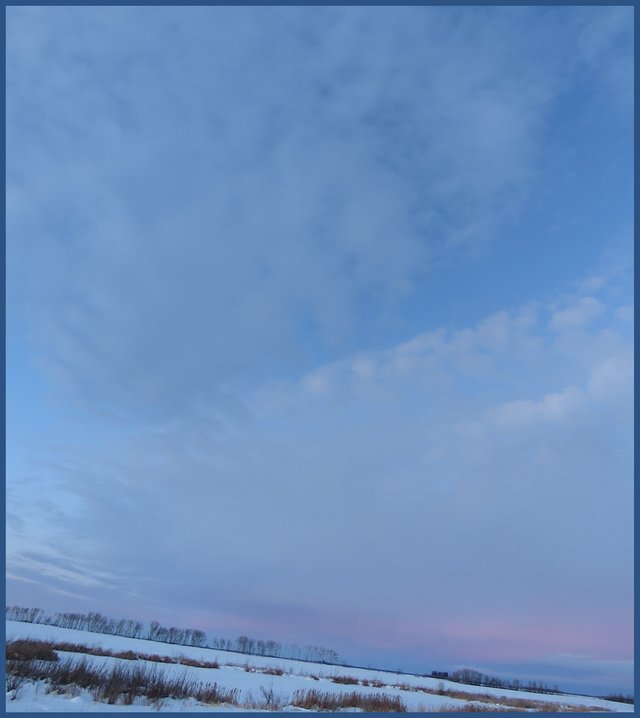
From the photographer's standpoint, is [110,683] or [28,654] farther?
[28,654]

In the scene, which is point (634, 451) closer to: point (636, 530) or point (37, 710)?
point (636, 530)

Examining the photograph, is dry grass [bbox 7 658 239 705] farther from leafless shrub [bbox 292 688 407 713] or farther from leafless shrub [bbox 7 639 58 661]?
leafless shrub [bbox 292 688 407 713]

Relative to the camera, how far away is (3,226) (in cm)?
1714

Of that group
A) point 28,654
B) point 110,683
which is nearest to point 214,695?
point 110,683

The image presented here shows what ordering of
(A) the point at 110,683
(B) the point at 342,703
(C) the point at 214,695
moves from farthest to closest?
(B) the point at 342,703, (C) the point at 214,695, (A) the point at 110,683

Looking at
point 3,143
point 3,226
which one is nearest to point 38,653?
point 3,226

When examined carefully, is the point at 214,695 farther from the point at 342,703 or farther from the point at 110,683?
the point at 342,703

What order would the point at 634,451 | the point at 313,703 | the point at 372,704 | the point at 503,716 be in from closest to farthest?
the point at 634,451
the point at 503,716
the point at 313,703
the point at 372,704

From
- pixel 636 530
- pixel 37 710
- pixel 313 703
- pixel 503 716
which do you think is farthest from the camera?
pixel 313 703

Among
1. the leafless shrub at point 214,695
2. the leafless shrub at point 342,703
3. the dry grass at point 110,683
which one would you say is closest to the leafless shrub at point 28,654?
the dry grass at point 110,683

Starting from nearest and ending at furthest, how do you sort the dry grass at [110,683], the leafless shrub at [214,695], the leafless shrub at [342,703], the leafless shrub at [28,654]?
the dry grass at [110,683]
the leafless shrub at [214,695]
the leafless shrub at [28,654]
the leafless shrub at [342,703]

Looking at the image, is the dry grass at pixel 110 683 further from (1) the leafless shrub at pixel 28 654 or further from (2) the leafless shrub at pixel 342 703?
(2) the leafless shrub at pixel 342 703

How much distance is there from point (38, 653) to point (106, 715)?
13.3m

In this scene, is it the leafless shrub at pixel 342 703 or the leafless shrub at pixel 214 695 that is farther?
the leafless shrub at pixel 342 703
